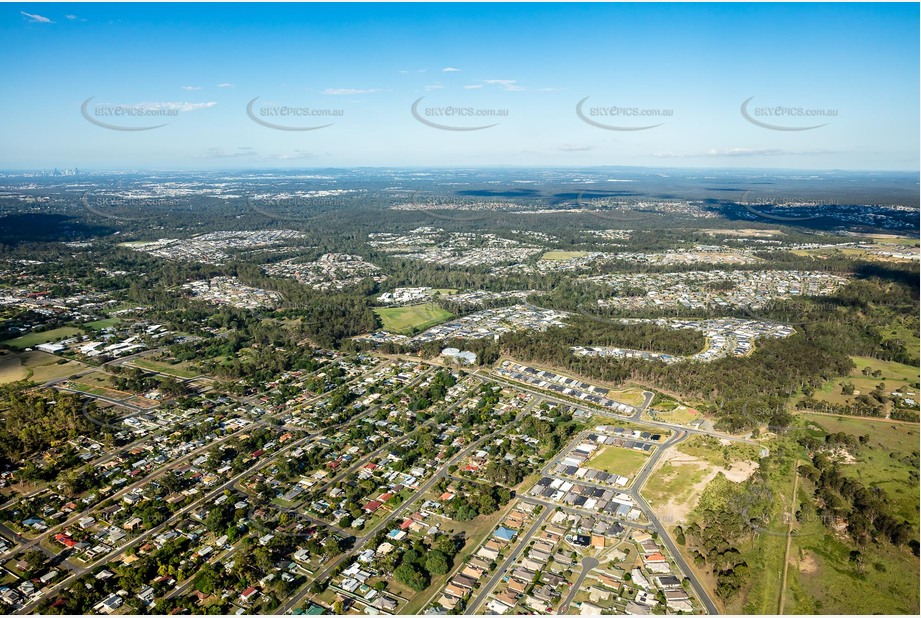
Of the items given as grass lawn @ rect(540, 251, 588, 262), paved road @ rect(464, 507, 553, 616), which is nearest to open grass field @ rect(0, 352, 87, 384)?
paved road @ rect(464, 507, 553, 616)

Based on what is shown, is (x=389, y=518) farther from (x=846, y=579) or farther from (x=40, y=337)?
(x=40, y=337)

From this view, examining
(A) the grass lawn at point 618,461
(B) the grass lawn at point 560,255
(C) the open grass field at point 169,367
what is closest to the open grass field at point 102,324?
(C) the open grass field at point 169,367

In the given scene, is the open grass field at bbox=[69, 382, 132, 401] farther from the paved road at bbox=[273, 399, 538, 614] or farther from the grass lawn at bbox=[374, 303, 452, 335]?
the paved road at bbox=[273, 399, 538, 614]

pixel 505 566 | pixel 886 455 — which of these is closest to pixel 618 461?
pixel 505 566

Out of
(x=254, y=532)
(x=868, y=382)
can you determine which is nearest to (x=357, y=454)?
(x=254, y=532)

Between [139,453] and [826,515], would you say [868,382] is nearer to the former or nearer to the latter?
[826,515]

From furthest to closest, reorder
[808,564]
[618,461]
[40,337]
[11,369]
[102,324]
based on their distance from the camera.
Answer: [102,324]
[40,337]
[11,369]
[618,461]
[808,564]
